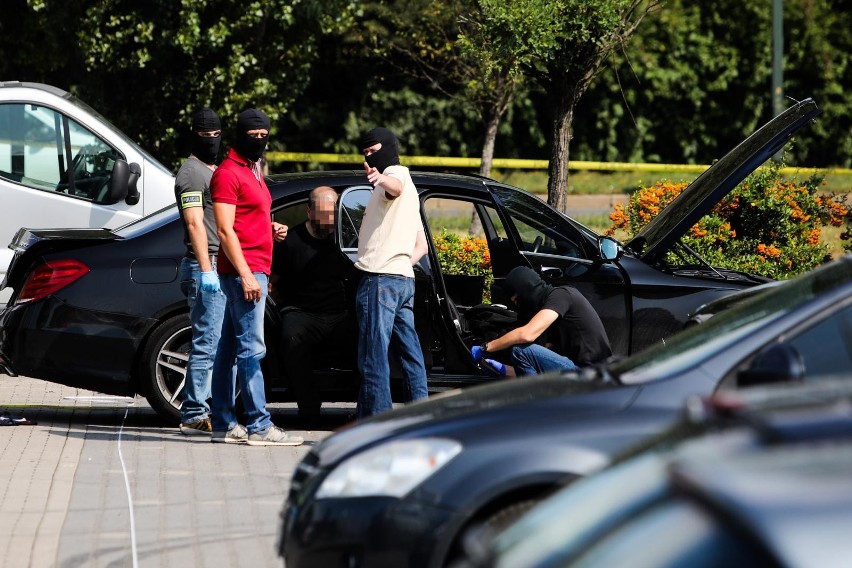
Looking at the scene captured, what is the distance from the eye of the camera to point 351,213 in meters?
7.89

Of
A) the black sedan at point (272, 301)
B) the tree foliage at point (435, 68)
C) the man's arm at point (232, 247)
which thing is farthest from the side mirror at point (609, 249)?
the tree foliage at point (435, 68)

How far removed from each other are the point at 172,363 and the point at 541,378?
11.7ft

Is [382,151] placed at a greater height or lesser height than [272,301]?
greater

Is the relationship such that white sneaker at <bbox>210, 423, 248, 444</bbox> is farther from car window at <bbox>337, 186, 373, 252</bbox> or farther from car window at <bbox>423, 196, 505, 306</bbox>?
car window at <bbox>423, 196, 505, 306</bbox>

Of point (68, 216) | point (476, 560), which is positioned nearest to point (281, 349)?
point (68, 216)

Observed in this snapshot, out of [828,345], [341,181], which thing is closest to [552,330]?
[341,181]

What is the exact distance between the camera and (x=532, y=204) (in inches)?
326

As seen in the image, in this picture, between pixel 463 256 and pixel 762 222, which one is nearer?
pixel 463 256

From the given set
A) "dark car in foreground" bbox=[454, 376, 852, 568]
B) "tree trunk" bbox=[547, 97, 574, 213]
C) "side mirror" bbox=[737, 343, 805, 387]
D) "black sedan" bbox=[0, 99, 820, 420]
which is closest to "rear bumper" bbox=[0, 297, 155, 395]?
"black sedan" bbox=[0, 99, 820, 420]

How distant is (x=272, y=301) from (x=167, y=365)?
702 millimetres

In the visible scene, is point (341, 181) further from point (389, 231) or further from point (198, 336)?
point (198, 336)

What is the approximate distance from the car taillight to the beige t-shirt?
1.72 meters

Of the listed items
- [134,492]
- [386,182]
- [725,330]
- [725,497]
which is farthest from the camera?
[386,182]

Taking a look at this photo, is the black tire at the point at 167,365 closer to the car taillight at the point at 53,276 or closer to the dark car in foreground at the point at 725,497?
the car taillight at the point at 53,276
